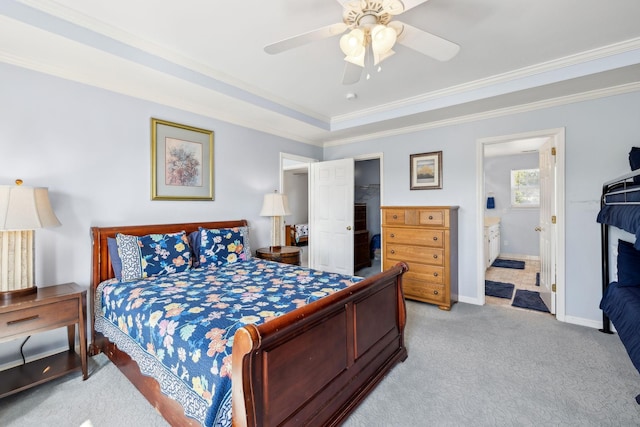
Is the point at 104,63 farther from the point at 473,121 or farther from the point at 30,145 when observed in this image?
the point at 473,121

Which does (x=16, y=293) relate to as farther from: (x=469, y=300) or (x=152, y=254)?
(x=469, y=300)

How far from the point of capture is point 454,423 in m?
1.69

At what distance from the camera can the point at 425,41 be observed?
173 centimetres

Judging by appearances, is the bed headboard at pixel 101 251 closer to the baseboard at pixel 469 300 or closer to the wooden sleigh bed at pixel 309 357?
the wooden sleigh bed at pixel 309 357

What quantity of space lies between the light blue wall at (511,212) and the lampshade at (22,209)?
24.1 feet

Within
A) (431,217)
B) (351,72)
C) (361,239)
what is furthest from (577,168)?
(361,239)

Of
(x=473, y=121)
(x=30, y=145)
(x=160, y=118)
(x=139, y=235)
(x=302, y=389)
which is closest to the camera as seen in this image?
(x=302, y=389)

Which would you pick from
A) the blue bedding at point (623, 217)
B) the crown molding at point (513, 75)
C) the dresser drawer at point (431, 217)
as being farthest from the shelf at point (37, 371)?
the crown molding at point (513, 75)

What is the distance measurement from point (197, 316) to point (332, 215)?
10.5 ft

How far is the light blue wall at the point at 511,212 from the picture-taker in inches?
246

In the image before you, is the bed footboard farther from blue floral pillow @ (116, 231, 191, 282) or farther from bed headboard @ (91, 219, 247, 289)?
bed headboard @ (91, 219, 247, 289)

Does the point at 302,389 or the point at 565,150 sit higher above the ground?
the point at 565,150

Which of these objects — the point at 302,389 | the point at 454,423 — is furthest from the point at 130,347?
the point at 454,423

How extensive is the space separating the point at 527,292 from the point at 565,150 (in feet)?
6.80
